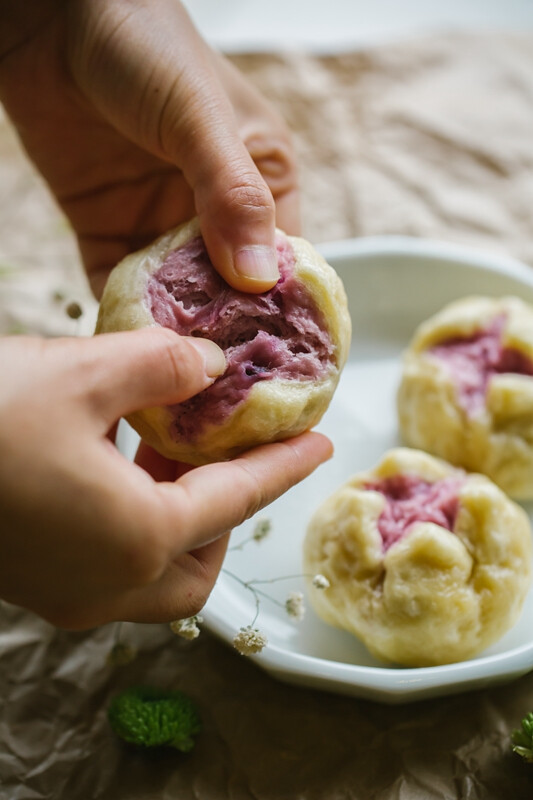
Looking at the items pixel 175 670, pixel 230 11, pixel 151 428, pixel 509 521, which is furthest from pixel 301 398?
pixel 230 11

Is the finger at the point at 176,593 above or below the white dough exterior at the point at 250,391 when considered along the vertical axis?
below

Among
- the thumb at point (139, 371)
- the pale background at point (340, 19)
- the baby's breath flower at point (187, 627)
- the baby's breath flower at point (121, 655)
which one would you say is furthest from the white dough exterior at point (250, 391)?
the pale background at point (340, 19)

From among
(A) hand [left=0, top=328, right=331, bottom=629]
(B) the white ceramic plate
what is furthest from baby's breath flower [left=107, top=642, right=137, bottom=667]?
(A) hand [left=0, top=328, right=331, bottom=629]

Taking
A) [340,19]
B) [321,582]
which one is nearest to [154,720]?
[321,582]

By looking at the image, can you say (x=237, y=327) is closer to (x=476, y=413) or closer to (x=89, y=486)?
(x=89, y=486)

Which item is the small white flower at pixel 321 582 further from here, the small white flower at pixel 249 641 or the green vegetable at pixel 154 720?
the green vegetable at pixel 154 720

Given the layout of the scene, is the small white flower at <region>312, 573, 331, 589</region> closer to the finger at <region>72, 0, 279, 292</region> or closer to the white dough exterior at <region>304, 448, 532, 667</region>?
the white dough exterior at <region>304, 448, 532, 667</region>

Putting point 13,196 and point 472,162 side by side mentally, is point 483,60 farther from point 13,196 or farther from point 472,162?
point 13,196
